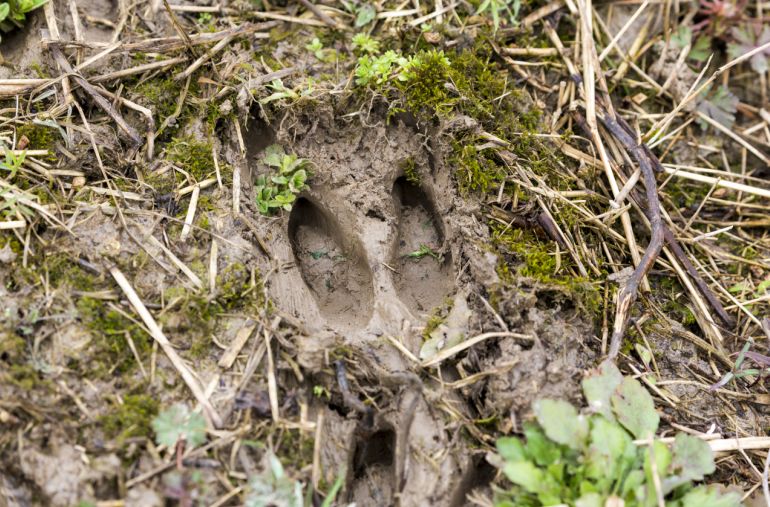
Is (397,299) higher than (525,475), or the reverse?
(397,299)

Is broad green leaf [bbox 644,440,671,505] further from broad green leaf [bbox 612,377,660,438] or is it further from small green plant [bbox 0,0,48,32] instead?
small green plant [bbox 0,0,48,32]

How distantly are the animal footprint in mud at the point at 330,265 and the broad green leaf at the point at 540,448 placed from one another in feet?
2.62

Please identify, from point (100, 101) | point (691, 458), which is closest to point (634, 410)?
point (691, 458)

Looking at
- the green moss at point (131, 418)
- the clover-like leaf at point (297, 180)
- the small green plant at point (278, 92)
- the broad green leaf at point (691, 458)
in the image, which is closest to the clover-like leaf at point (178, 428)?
the green moss at point (131, 418)

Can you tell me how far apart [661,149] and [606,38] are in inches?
25.1

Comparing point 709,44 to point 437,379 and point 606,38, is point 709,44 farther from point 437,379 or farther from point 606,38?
point 437,379

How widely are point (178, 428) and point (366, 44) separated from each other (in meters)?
1.81

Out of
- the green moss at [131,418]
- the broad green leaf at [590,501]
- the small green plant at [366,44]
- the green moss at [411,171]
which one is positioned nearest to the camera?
the broad green leaf at [590,501]

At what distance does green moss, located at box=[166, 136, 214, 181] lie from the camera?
254 centimetres

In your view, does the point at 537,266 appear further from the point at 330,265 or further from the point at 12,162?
the point at 12,162

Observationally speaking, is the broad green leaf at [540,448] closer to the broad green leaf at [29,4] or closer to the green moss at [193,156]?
the green moss at [193,156]

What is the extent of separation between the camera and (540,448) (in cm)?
205

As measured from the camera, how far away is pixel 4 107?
2535 millimetres

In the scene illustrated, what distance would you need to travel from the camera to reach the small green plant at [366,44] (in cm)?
281
